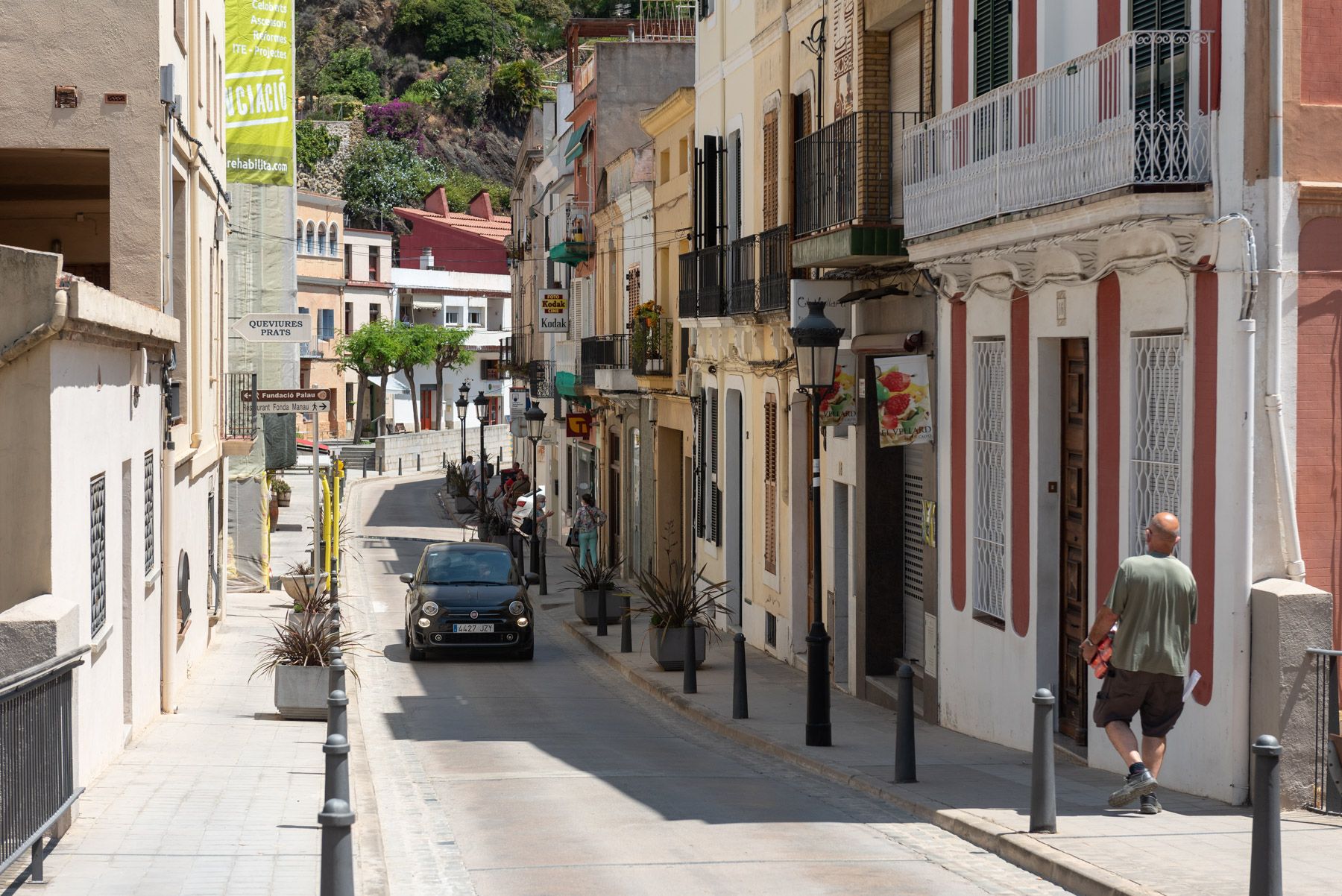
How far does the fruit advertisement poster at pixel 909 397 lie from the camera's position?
16188 mm

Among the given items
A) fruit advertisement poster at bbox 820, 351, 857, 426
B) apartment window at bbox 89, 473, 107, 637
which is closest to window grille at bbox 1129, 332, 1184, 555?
fruit advertisement poster at bbox 820, 351, 857, 426

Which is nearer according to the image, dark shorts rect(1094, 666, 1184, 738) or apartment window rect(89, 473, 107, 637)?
dark shorts rect(1094, 666, 1184, 738)

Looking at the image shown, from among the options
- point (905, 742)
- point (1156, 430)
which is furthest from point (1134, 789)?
point (1156, 430)

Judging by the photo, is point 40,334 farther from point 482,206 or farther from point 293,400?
point 482,206

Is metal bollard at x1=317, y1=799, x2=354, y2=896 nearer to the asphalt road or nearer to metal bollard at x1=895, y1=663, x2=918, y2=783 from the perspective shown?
the asphalt road

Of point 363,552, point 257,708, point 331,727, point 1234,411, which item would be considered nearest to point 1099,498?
point 1234,411

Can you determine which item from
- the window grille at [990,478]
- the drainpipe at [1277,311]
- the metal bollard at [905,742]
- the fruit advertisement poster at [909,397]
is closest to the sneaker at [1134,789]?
the drainpipe at [1277,311]

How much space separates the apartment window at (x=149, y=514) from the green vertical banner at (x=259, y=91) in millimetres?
13226

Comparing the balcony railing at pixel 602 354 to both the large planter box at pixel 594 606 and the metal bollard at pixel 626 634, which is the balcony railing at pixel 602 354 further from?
the metal bollard at pixel 626 634

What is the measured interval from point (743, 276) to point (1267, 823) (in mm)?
15785

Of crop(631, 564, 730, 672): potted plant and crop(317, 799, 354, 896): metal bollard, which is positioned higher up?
crop(317, 799, 354, 896): metal bollard

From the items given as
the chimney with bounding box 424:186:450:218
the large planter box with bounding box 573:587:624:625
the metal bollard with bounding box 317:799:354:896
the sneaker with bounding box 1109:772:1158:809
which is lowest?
the large planter box with bounding box 573:587:624:625

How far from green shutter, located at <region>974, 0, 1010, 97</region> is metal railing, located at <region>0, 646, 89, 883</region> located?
9234 millimetres

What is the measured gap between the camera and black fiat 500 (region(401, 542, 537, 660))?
23.1m
